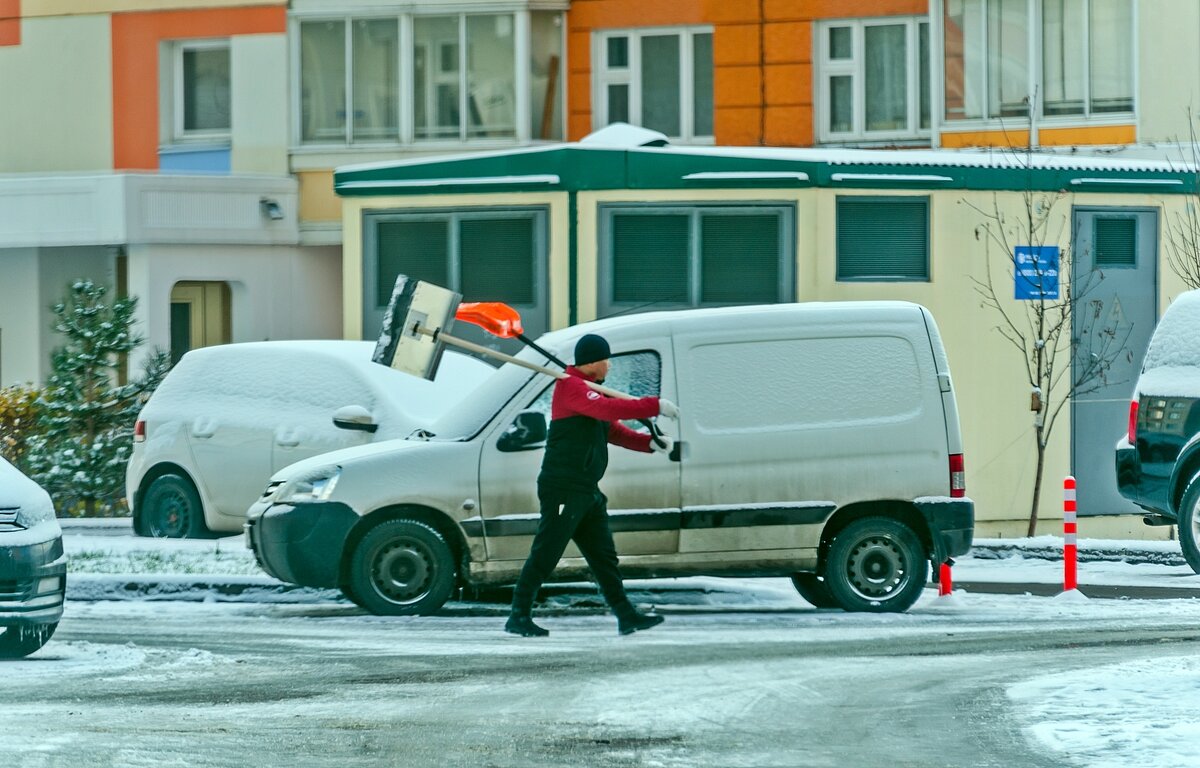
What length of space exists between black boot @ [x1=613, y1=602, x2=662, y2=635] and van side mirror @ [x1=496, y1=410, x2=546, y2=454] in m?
1.33

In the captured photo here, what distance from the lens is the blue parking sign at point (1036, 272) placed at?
837 inches

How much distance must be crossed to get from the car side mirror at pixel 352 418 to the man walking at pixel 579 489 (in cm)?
408

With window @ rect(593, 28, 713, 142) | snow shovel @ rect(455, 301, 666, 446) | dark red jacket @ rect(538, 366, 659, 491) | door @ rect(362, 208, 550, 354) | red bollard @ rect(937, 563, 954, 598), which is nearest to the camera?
dark red jacket @ rect(538, 366, 659, 491)

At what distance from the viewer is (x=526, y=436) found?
44.8 ft

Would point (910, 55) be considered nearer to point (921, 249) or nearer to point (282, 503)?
point (921, 249)

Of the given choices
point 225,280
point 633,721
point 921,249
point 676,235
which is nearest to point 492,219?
point 676,235

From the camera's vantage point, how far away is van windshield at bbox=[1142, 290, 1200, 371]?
624 inches

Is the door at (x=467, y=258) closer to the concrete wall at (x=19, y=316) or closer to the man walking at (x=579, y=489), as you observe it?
the man walking at (x=579, y=489)

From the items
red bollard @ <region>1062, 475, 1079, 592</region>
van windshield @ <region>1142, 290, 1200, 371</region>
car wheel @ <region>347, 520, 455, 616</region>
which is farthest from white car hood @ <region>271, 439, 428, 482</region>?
van windshield @ <region>1142, 290, 1200, 371</region>

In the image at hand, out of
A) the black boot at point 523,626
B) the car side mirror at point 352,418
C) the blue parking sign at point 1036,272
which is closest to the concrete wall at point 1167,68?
the blue parking sign at point 1036,272

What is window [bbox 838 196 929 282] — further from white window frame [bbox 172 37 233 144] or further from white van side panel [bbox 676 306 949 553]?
white window frame [bbox 172 37 233 144]

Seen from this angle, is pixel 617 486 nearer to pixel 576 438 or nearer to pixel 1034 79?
pixel 576 438

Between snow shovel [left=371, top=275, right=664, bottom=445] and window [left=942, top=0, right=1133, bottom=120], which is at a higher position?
window [left=942, top=0, right=1133, bottom=120]

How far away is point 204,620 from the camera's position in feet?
46.0
